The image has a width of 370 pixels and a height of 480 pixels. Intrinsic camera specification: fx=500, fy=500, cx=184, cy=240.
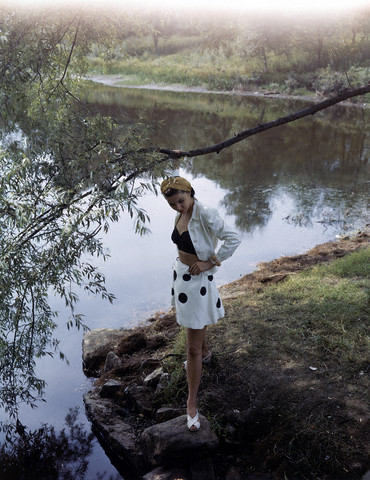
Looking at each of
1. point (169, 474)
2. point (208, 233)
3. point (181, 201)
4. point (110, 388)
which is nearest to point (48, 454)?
point (110, 388)

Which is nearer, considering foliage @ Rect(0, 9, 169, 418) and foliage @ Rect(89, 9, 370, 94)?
foliage @ Rect(0, 9, 169, 418)

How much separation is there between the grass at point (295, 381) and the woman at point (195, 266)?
20.7 inches

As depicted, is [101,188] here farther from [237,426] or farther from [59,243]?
[237,426]

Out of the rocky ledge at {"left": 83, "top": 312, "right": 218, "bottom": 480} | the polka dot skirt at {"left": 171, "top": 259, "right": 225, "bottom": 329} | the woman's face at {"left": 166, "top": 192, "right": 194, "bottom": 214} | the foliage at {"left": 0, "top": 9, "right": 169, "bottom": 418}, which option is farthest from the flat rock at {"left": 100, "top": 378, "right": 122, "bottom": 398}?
the woman's face at {"left": 166, "top": 192, "right": 194, "bottom": 214}

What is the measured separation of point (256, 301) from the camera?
605 cm

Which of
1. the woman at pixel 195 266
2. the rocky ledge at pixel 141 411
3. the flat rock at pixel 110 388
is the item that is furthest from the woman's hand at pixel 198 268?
the flat rock at pixel 110 388

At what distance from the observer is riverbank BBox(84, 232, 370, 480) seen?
365 centimetres

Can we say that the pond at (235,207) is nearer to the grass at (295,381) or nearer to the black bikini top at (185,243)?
the grass at (295,381)

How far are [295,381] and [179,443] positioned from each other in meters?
1.16

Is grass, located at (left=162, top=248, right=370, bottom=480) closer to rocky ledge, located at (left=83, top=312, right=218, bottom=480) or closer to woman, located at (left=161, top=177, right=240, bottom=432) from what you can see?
rocky ledge, located at (left=83, top=312, right=218, bottom=480)

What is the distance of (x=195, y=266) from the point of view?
364 centimetres

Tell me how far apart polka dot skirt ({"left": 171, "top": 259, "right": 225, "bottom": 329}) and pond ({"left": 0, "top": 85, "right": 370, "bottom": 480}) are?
1.87 m

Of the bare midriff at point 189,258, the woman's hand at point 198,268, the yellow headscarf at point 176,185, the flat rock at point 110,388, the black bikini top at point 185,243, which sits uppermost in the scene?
the yellow headscarf at point 176,185

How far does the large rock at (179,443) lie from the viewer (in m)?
3.68
